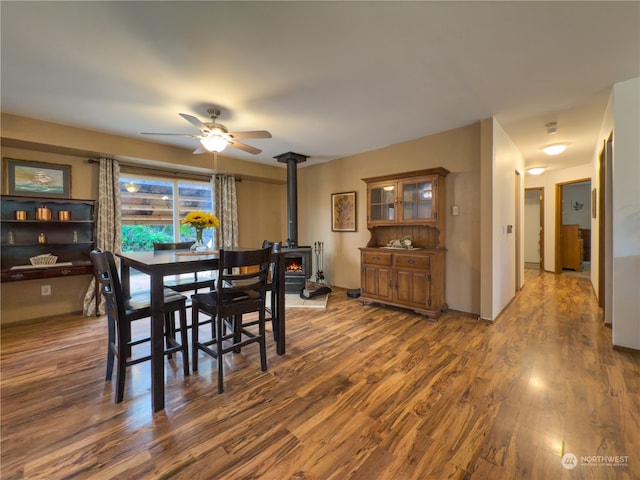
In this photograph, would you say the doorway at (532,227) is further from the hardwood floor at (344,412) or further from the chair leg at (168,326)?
the chair leg at (168,326)

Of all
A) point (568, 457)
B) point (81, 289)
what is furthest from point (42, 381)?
point (568, 457)

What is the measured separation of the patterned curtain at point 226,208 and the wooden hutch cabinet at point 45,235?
180cm

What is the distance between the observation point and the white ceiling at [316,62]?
1661 millimetres

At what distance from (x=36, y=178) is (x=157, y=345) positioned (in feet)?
11.1

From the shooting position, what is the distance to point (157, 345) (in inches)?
72.0

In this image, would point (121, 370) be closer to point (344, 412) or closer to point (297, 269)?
point (344, 412)

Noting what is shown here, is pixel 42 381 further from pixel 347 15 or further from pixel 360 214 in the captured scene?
pixel 360 214

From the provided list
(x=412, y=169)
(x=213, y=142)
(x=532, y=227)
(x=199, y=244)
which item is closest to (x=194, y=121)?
(x=213, y=142)

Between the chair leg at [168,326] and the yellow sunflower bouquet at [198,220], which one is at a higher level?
the yellow sunflower bouquet at [198,220]

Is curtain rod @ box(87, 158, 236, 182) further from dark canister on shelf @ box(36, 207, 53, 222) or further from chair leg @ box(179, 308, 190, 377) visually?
chair leg @ box(179, 308, 190, 377)
